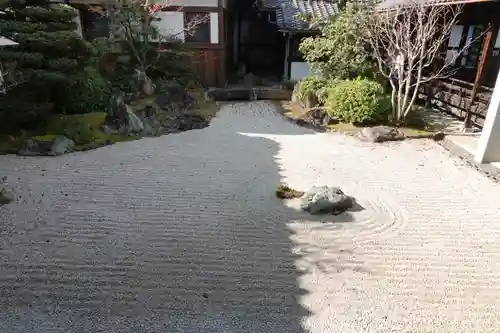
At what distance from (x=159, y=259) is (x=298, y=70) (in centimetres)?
1341

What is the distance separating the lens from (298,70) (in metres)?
16.6

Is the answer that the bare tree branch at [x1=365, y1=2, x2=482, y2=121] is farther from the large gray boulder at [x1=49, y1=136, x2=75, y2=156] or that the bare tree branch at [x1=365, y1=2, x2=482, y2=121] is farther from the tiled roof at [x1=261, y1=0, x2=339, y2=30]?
the large gray boulder at [x1=49, y1=136, x2=75, y2=156]

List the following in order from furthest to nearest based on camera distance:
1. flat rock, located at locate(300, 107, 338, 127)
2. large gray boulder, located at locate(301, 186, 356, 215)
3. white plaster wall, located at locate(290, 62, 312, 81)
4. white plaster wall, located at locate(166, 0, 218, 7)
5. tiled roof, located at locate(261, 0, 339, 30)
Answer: white plaster wall, located at locate(290, 62, 312, 81)
tiled roof, located at locate(261, 0, 339, 30)
white plaster wall, located at locate(166, 0, 218, 7)
flat rock, located at locate(300, 107, 338, 127)
large gray boulder, located at locate(301, 186, 356, 215)

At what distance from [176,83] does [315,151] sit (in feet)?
24.0

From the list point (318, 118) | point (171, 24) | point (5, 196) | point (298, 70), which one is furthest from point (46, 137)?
point (298, 70)

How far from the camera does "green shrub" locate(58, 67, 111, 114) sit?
33.6 ft

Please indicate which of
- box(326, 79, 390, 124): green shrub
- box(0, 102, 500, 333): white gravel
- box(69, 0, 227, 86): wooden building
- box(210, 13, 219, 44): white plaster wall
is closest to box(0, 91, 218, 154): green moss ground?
box(0, 102, 500, 333): white gravel

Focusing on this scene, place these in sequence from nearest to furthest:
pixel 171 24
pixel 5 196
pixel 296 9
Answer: pixel 5 196 → pixel 171 24 → pixel 296 9

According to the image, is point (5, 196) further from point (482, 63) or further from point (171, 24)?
point (482, 63)

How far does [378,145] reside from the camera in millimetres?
9969

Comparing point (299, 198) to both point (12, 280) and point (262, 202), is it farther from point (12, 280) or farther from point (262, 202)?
point (12, 280)

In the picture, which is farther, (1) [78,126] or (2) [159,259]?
(1) [78,126]

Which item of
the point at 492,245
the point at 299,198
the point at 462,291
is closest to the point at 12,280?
the point at 299,198

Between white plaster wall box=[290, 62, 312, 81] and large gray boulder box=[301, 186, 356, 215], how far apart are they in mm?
11185
